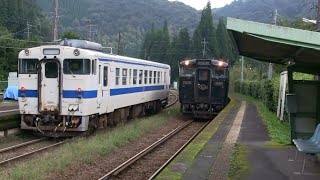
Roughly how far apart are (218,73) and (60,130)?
995 cm

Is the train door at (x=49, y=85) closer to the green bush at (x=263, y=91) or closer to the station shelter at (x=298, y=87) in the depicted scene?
the station shelter at (x=298, y=87)

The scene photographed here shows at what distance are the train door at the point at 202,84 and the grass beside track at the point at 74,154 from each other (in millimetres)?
5802

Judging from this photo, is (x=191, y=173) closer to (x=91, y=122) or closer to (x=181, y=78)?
(x=91, y=122)

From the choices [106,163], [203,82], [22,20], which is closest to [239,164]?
[106,163]

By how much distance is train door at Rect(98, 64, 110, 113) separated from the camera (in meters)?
15.1

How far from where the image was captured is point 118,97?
56.6 feet

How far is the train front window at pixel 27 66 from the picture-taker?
14641mm

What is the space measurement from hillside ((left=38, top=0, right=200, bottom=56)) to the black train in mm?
79203

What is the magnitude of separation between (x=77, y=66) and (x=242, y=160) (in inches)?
264

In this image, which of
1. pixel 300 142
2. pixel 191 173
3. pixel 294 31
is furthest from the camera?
pixel 300 142

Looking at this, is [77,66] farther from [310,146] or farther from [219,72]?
[219,72]

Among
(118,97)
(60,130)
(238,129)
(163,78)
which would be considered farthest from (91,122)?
(163,78)

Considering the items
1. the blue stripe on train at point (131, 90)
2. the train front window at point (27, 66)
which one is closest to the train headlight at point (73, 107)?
the train front window at point (27, 66)

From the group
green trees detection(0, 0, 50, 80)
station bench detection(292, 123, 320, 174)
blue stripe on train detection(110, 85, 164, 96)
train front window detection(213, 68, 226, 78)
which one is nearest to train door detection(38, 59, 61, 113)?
blue stripe on train detection(110, 85, 164, 96)
